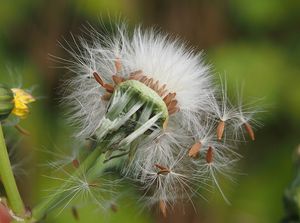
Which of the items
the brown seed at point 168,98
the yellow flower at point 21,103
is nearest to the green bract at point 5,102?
the yellow flower at point 21,103

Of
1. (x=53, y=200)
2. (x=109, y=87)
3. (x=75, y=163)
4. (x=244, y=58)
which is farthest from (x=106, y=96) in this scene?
(x=244, y=58)

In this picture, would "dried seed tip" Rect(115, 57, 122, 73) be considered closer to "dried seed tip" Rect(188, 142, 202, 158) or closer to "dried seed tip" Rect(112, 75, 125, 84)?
"dried seed tip" Rect(112, 75, 125, 84)

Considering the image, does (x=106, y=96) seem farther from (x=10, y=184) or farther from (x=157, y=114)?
(x=10, y=184)

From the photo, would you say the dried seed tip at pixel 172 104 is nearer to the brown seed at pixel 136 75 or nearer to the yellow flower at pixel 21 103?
the brown seed at pixel 136 75

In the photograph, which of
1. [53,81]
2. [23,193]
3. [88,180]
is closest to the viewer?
[88,180]

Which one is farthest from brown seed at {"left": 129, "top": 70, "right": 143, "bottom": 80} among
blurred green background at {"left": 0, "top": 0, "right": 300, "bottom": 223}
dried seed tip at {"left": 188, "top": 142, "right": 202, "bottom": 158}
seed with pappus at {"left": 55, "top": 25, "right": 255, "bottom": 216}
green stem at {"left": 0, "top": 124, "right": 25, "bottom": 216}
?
blurred green background at {"left": 0, "top": 0, "right": 300, "bottom": 223}

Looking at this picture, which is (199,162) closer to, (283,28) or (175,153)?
(175,153)

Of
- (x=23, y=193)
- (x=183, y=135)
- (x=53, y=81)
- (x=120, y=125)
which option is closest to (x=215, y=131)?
(x=183, y=135)
